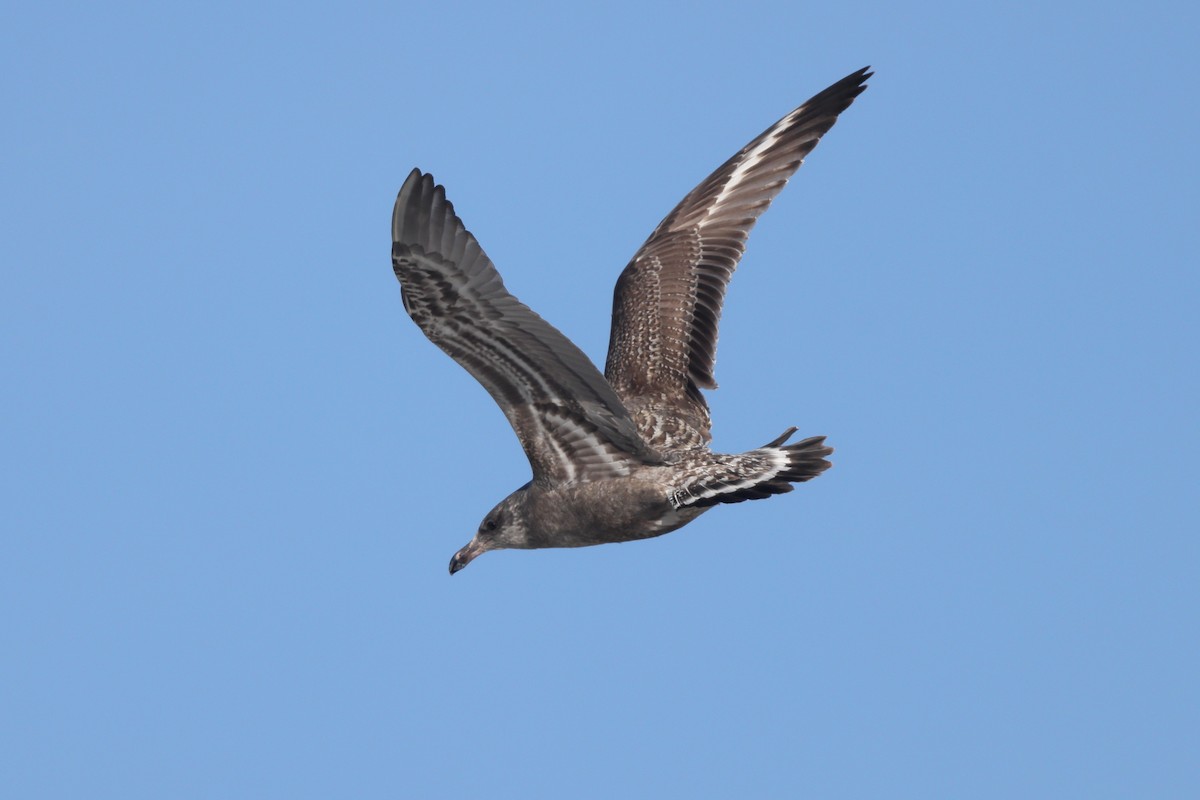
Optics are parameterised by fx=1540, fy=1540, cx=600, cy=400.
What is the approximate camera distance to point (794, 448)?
12.4 meters

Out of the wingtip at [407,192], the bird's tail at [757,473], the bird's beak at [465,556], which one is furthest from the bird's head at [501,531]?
the wingtip at [407,192]

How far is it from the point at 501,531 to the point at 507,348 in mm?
2743

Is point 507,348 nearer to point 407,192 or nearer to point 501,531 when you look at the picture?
point 407,192

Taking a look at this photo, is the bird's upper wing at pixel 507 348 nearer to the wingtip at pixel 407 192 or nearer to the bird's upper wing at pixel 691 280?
the wingtip at pixel 407 192

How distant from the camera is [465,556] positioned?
47.1ft

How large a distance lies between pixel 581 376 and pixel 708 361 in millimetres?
3640

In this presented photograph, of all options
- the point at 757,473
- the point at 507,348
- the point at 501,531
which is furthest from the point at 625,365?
the point at 507,348

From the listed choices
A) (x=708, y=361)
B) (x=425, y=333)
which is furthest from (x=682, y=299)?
(x=425, y=333)

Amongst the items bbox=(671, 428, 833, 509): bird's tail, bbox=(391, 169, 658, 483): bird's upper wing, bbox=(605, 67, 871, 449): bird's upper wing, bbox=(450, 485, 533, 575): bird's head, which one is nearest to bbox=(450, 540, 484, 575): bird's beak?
bbox=(450, 485, 533, 575): bird's head

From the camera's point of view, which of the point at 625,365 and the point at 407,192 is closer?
the point at 407,192

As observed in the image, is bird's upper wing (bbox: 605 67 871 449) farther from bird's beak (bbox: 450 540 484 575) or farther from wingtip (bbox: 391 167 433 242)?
wingtip (bbox: 391 167 433 242)

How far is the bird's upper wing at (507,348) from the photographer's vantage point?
11078mm

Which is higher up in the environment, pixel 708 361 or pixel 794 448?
pixel 708 361

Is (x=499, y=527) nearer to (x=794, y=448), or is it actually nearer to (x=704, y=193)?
(x=794, y=448)
